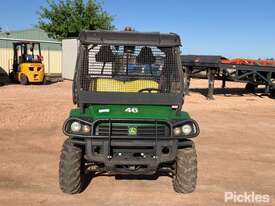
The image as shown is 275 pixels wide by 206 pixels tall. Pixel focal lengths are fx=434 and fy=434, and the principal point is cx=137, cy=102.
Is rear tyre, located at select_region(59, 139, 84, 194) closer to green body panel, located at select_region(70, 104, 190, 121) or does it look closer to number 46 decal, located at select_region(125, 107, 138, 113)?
green body panel, located at select_region(70, 104, 190, 121)

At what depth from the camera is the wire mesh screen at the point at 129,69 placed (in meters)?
5.91

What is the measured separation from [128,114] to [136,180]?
52.4 inches

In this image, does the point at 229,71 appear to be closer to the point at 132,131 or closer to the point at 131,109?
the point at 131,109

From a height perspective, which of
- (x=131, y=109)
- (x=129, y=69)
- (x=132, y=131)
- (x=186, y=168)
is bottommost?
(x=186, y=168)

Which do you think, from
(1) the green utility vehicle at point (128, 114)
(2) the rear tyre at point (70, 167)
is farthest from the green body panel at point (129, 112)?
(2) the rear tyre at point (70, 167)

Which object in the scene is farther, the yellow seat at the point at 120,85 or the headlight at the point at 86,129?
the yellow seat at the point at 120,85

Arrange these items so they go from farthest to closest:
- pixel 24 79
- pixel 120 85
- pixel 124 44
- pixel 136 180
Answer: pixel 24 79
pixel 136 180
pixel 120 85
pixel 124 44

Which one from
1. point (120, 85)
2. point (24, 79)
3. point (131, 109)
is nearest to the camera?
point (131, 109)

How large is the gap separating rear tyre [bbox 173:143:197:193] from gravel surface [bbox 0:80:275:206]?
0.58 ft

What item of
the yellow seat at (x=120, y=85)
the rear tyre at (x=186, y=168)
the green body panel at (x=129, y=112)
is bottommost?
the rear tyre at (x=186, y=168)

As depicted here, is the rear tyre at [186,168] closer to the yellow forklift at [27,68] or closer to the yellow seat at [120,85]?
the yellow seat at [120,85]

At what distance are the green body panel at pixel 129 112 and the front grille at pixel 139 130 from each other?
113 mm

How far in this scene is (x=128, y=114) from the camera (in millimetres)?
5520

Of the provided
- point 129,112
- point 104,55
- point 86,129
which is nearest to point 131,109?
point 129,112
